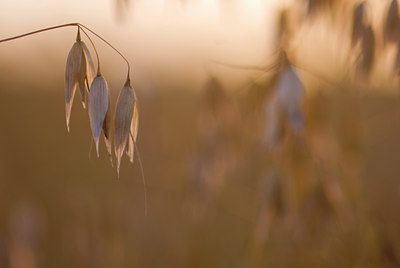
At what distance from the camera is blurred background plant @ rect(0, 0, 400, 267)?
0.76 meters

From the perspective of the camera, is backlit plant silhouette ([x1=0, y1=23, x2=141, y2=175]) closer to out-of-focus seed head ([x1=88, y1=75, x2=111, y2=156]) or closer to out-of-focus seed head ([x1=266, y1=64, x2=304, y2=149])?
out-of-focus seed head ([x1=88, y1=75, x2=111, y2=156])

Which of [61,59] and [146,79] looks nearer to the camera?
[146,79]

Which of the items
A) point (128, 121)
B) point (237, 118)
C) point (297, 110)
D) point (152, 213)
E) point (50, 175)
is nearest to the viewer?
point (128, 121)

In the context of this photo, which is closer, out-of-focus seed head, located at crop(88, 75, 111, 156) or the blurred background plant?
out-of-focus seed head, located at crop(88, 75, 111, 156)

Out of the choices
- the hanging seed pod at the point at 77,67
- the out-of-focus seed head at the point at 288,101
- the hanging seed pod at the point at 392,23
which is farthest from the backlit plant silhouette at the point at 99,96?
the hanging seed pod at the point at 392,23

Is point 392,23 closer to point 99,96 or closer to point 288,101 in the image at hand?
point 288,101

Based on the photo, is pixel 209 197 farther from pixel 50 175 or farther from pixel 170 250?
pixel 50 175

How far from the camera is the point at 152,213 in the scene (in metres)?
1.47

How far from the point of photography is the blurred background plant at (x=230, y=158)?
76cm

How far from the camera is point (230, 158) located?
104cm

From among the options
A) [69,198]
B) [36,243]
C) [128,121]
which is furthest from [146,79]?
[128,121]

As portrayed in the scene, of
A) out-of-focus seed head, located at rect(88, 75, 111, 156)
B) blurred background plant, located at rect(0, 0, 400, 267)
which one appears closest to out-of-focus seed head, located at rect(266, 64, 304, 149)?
blurred background plant, located at rect(0, 0, 400, 267)

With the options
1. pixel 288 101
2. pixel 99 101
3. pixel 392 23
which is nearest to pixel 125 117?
pixel 99 101

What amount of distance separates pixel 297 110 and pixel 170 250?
0.78 meters
